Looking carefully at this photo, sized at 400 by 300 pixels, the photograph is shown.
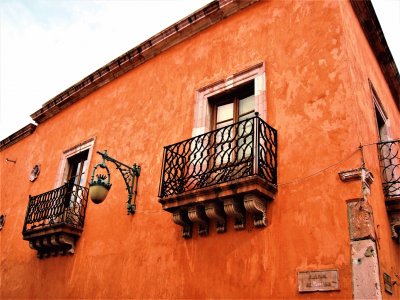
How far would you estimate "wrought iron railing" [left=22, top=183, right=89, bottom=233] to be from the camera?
8867mm

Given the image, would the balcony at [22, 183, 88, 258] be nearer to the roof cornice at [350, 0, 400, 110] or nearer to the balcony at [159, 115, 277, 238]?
the balcony at [159, 115, 277, 238]

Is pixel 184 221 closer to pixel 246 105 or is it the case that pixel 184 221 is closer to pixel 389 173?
pixel 246 105

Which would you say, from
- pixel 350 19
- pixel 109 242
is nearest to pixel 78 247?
pixel 109 242

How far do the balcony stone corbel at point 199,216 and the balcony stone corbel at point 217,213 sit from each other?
21 cm

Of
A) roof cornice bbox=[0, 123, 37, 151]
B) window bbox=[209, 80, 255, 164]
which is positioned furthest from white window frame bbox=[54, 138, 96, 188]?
window bbox=[209, 80, 255, 164]

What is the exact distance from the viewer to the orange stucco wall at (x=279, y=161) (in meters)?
5.50

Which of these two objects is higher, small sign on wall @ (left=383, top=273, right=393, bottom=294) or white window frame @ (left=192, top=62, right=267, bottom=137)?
white window frame @ (left=192, top=62, right=267, bottom=137)

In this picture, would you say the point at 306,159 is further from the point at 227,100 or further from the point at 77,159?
the point at 77,159

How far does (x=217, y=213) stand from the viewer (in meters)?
6.12

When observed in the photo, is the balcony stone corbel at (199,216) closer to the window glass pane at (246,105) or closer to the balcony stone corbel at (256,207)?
the balcony stone corbel at (256,207)

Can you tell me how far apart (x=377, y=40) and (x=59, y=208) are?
23.7 ft

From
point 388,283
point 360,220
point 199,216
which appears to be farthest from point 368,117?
point 199,216

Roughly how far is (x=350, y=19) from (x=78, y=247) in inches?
260

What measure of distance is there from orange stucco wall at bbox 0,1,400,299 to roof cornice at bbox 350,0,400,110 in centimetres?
25
